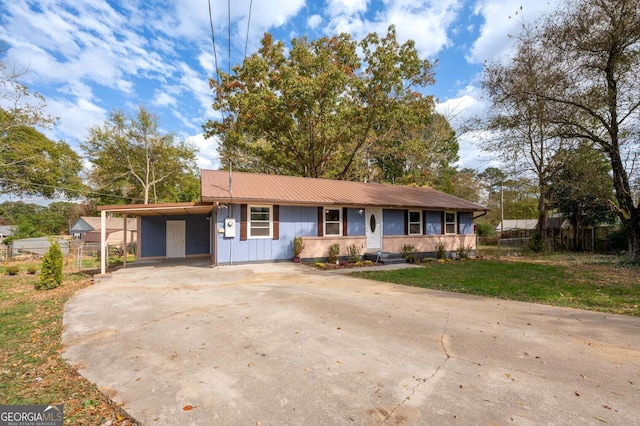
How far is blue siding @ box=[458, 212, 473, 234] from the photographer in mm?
17391

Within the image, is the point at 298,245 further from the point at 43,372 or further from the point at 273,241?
the point at 43,372

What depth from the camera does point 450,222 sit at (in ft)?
56.0

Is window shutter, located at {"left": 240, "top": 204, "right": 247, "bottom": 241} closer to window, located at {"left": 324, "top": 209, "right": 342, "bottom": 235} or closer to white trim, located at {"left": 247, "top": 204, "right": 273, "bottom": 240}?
white trim, located at {"left": 247, "top": 204, "right": 273, "bottom": 240}

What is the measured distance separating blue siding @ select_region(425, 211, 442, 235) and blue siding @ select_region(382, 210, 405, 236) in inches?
67.1

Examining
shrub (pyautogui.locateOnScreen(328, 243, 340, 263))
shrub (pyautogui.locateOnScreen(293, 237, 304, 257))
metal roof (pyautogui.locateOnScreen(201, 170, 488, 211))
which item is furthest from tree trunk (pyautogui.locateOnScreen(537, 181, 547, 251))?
shrub (pyautogui.locateOnScreen(293, 237, 304, 257))

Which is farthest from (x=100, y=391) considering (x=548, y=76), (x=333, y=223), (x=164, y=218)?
(x=548, y=76)

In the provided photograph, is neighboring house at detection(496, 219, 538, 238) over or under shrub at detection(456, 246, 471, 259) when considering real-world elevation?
over

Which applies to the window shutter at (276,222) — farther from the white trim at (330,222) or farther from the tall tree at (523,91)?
the tall tree at (523,91)

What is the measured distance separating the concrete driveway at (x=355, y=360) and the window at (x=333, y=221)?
7037mm

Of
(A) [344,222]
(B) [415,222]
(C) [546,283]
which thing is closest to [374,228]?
(A) [344,222]

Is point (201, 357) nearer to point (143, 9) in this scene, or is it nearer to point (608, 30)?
point (143, 9)

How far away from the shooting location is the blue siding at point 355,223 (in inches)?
552

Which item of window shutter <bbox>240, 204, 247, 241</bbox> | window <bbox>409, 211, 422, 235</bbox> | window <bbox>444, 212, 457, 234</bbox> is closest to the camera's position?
window shutter <bbox>240, 204, 247, 241</bbox>

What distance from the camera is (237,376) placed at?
3.28 meters
